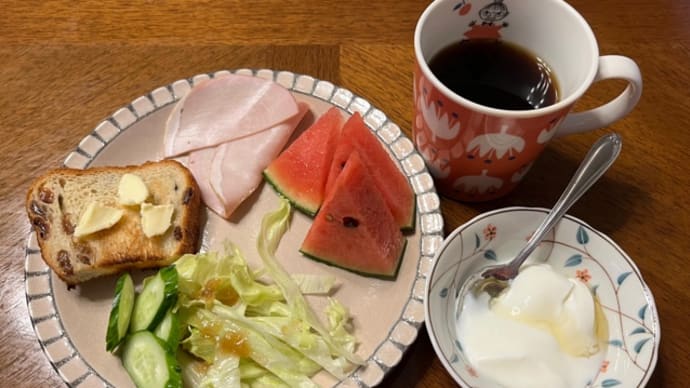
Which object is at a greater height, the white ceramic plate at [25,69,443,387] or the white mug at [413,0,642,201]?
the white mug at [413,0,642,201]

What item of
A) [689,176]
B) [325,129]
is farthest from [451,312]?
[689,176]

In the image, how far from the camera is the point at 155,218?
126 centimetres

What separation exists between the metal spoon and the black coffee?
146mm

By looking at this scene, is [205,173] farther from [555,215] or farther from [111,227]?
[555,215]

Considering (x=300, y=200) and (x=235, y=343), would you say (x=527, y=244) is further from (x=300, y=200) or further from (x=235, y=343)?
(x=235, y=343)

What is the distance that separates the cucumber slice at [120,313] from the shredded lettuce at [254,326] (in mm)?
96

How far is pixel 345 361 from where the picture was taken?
113 cm

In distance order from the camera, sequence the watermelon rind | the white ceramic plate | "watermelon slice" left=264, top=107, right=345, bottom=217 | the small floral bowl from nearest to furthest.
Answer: the small floral bowl → the white ceramic plate → the watermelon rind → "watermelon slice" left=264, top=107, right=345, bottom=217

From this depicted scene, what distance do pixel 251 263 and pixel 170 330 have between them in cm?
23

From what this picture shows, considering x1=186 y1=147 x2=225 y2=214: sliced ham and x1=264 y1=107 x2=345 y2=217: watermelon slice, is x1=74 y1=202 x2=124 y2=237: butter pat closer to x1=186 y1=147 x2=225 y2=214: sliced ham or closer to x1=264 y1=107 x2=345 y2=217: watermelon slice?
x1=186 y1=147 x2=225 y2=214: sliced ham

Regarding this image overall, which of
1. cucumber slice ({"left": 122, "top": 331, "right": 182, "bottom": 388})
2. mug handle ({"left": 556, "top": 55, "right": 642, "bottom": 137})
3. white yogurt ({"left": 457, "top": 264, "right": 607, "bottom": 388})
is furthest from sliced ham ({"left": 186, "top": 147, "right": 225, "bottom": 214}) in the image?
mug handle ({"left": 556, "top": 55, "right": 642, "bottom": 137})

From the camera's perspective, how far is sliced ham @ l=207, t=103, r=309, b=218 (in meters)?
1.33

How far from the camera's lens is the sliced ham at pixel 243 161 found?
4.36ft

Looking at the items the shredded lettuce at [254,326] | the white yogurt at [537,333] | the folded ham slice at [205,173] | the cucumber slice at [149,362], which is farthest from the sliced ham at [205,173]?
the white yogurt at [537,333]
